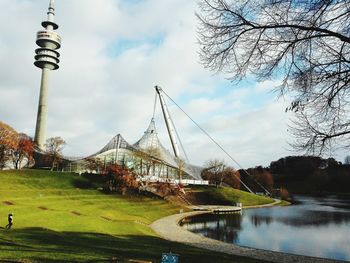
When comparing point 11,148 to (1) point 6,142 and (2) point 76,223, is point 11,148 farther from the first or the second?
(2) point 76,223

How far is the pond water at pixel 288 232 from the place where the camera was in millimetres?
32281

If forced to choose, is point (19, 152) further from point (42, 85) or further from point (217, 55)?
point (217, 55)

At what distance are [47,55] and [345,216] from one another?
355ft

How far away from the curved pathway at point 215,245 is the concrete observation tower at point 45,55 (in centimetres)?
8413

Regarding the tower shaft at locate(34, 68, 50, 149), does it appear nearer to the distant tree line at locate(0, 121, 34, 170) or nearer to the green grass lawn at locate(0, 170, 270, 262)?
the distant tree line at locate(0, 121, 34, 170)

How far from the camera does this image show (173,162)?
3912 inches

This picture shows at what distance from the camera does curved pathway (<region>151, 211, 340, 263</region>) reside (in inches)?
997

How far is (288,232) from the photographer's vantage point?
4012 centimetres

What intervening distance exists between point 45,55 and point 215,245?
370 feet

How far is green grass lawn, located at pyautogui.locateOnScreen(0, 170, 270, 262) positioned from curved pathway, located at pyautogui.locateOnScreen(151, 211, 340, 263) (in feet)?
6.08

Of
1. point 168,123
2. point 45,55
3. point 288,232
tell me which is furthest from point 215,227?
point 45,55

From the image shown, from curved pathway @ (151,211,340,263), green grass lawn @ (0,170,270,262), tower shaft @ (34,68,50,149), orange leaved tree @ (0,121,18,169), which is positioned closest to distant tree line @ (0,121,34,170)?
orange leaved tree @ (0,121,18,169)

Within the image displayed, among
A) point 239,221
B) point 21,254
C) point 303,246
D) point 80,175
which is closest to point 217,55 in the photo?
point 21,254

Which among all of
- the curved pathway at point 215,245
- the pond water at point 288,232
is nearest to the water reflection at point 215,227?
the pond water at point 288,232
